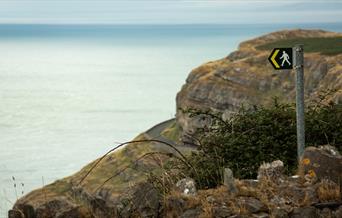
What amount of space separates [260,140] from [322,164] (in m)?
2.86

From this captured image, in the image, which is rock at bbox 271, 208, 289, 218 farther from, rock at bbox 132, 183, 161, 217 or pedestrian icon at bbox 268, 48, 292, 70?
pedestrian icon at bbox 268, 48, 292, 70

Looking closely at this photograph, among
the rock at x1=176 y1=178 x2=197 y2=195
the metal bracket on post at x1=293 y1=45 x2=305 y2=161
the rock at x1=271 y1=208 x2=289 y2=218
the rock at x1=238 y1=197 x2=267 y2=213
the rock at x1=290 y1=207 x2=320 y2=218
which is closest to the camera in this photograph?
the rock at x1=271 y1=208 x2=289 y2=218

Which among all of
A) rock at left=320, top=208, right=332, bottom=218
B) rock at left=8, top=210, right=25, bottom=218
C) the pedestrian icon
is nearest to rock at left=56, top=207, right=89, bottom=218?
rock at left=8, top=210, right=25, bottom=218

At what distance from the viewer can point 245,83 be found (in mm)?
97938

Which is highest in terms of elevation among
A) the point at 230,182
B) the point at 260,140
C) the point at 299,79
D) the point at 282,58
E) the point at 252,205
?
the point at 282,58

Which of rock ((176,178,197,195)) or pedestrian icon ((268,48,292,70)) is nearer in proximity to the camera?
rock ((176,178,197,195))

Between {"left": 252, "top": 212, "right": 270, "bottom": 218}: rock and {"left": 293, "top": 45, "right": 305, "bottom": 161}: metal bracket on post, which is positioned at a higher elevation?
{"left": 293, "top": 45, "right": 305, "bottom": 161}: metal bracket on post

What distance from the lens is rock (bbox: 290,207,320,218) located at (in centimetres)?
816

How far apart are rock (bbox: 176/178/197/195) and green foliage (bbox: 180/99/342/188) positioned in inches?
53.2

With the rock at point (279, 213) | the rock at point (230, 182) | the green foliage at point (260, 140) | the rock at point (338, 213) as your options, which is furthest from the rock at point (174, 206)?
the rock at point (338, 213)

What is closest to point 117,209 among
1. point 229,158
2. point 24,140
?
point 229,158

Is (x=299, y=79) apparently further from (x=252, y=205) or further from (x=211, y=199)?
(x=211, y=199)

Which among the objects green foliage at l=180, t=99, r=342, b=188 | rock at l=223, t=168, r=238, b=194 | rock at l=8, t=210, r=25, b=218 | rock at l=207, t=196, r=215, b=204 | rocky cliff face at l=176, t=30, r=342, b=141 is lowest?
rocky cliff face at l=176, t=30, r=342, b=141

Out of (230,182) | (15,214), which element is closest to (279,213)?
(230,182)
